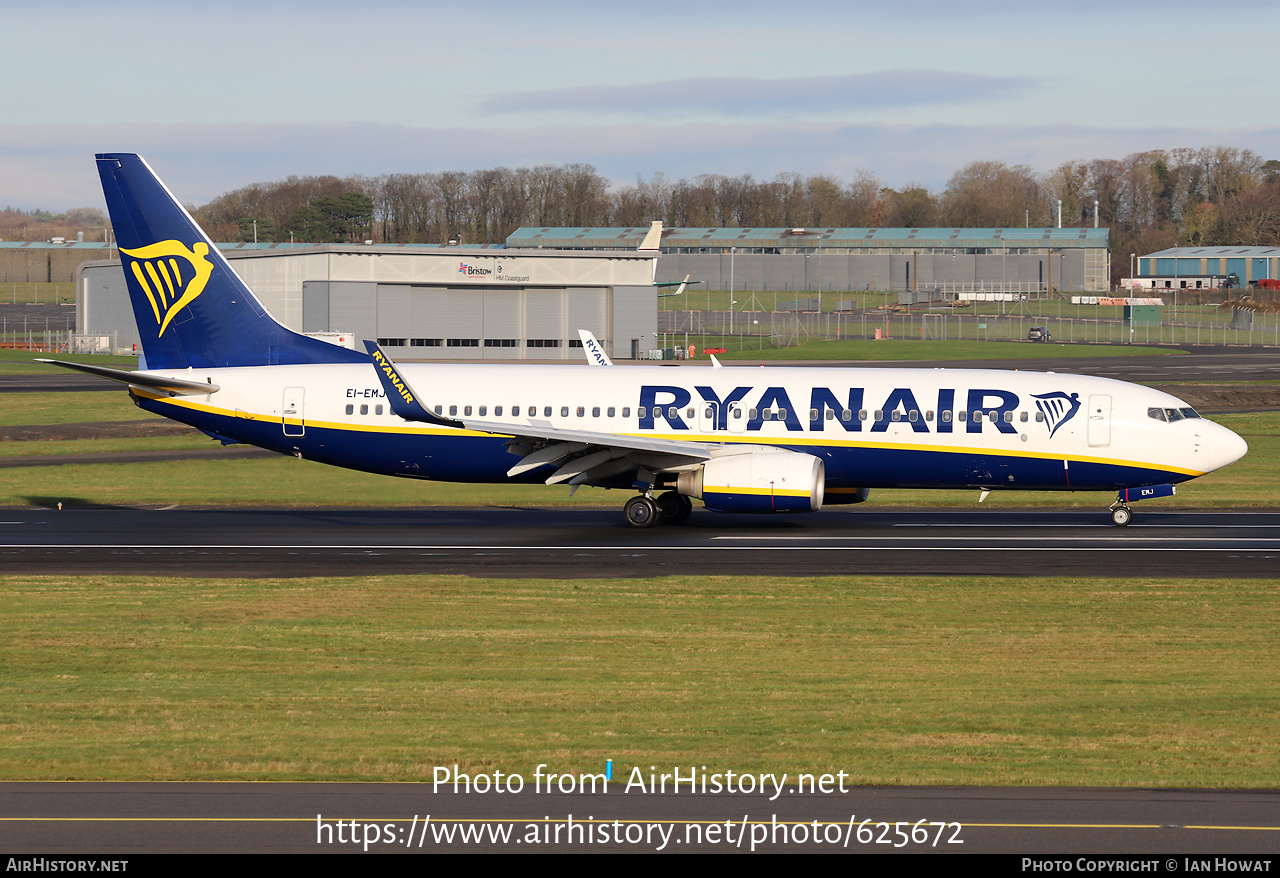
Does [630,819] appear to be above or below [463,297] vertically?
below

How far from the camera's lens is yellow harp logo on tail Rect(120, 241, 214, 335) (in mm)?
36188

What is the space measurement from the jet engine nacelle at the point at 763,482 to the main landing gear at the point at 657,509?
2.15m

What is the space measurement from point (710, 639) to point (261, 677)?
6873 millimetres

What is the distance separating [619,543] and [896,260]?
166626 mm

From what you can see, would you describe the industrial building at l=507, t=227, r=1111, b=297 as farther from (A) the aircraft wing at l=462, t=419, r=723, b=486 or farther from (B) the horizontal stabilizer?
(A) the aircraft wing at l=462, t=419, r=723, b=486

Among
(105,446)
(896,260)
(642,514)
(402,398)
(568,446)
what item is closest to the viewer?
(402,398)

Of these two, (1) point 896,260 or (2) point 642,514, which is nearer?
(2) point 642,514

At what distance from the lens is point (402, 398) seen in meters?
32.0

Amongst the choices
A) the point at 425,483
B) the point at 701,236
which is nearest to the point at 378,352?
the point at 425,483

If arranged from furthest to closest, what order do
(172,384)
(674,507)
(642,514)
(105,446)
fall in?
(105,446) < (674,507) < (172,384) < (642,514)

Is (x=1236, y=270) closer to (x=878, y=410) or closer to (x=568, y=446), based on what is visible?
(x=878, y=410)

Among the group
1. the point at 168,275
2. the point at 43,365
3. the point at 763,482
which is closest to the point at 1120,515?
the point at 763,482

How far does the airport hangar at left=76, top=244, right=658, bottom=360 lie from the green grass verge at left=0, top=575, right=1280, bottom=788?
76367 millimetres

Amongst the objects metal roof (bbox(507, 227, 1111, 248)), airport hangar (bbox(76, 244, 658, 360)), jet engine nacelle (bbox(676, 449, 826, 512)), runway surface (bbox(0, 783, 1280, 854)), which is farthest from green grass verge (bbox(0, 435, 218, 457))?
metal roof (bbox(507, 227, 1111, 248))
